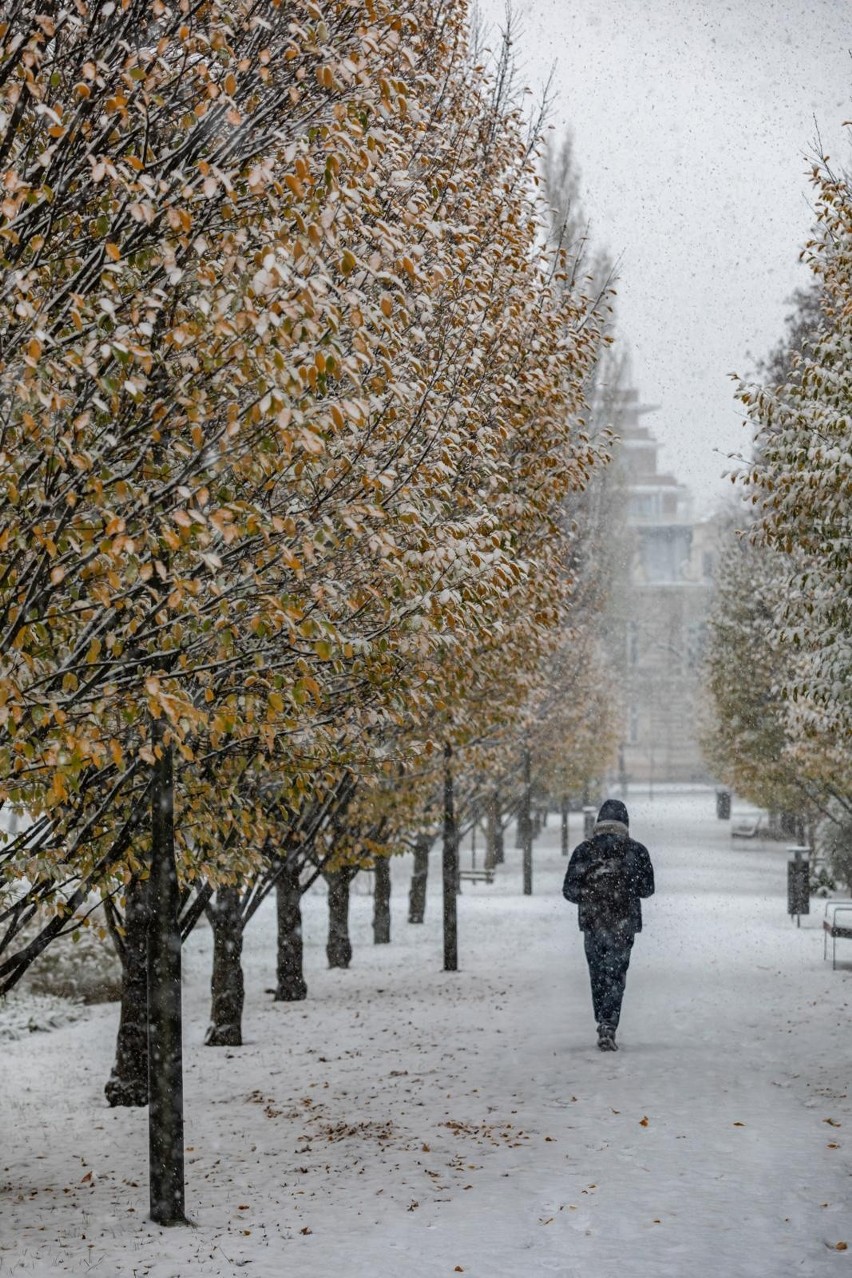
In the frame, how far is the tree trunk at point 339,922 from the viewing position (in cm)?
1936

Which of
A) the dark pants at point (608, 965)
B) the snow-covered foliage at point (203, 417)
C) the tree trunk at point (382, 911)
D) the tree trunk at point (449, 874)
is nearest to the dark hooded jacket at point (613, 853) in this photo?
the dark pants at point (608, 965)

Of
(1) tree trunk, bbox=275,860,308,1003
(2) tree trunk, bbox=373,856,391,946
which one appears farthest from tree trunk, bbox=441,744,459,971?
(2) tree trunk, bbox=373,856,391,946

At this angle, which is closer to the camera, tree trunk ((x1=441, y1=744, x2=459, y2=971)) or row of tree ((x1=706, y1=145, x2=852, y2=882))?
row of tree ((x1=706, y1=145, x2=852, y2=882))

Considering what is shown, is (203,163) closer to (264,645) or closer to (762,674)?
(264,645)

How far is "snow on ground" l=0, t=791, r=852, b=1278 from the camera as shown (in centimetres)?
653

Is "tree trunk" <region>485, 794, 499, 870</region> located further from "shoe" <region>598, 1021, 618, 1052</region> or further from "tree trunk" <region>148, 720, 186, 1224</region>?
"tree trunk" <region>148, 720, 186, 1224</region>

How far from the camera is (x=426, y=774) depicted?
16734mm

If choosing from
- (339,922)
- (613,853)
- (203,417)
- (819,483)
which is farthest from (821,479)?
(339,922)

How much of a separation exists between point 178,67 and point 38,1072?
10.5 meters

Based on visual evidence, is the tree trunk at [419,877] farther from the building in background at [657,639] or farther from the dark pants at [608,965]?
the building in background at [657,639]

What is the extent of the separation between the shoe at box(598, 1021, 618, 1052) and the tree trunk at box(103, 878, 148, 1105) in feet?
12.6

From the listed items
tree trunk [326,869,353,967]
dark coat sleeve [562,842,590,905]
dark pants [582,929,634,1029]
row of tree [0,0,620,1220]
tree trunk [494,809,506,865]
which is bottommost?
tree trunk [494,809,506,865]

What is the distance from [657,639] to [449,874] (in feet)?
204

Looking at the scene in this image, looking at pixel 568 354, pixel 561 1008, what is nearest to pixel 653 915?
pixel 561 1008
